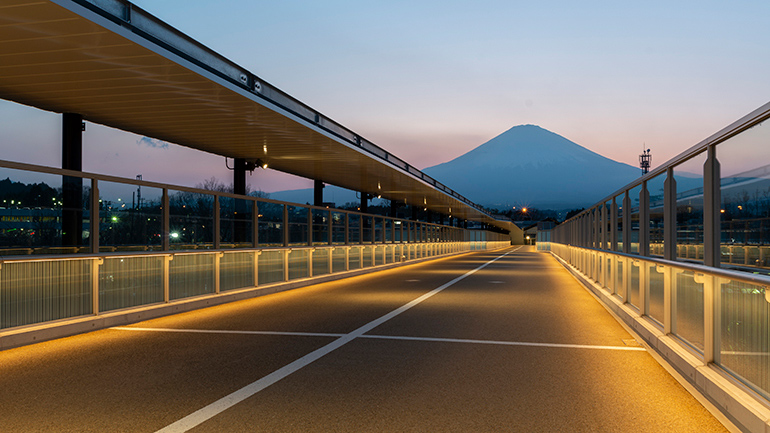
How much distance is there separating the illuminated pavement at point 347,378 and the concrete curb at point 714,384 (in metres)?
0.18

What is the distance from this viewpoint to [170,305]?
1037 centimetres

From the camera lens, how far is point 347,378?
18.5 ft

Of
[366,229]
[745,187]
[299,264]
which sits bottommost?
[299,264]

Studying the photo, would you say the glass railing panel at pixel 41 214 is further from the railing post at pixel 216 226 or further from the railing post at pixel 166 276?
the railing post at pixel 216 226

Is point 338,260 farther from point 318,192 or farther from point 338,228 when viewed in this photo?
point 318,192

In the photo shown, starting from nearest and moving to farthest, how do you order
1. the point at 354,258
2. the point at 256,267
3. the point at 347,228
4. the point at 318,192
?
the point at 256,267 < the point at 347,228 < the point at 354,258 < the point at 318,192

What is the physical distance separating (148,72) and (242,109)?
3578mm

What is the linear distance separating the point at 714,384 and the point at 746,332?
0.52 metres

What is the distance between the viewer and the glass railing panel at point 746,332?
4270mm

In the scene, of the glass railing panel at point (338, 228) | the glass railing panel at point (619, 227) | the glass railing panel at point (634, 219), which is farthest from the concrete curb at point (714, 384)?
the glass railing panel at point (338, 228)

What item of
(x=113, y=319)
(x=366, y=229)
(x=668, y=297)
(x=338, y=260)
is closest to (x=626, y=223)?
(x=668, y=297)

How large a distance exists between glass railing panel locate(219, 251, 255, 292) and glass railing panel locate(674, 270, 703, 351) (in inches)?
344

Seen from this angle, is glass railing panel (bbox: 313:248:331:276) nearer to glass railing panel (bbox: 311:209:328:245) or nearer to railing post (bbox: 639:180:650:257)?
glass railing panel (bbox: 311:209:328:245)

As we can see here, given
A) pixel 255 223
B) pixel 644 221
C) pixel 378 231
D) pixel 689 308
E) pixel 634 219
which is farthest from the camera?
pixel 378 231
